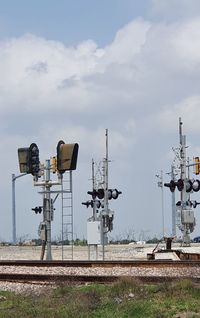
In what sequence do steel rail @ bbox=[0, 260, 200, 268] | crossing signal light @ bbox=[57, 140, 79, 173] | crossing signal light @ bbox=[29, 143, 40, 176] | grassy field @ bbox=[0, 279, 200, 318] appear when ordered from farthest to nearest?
1. crossing signal light @ bbox=[29, 143, 40, 176]
2. crossing signal light @ bbox=[57, 140, 79, 173]
3. steel rail @ bbox=[0, 260, 200, 268]
4. grassy field @ bbox=[0, 279, 200, 318]

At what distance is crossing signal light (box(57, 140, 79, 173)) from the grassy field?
36.3 ft

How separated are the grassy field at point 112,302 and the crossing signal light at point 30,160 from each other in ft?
39.7

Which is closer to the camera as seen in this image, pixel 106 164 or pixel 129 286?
pixel 129 286

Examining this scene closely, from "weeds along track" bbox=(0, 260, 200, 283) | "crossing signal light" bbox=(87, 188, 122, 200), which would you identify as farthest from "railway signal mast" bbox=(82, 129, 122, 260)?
"weeds along track" bbox=(0, 260, 200, 283)

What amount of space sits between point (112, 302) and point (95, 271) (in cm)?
689

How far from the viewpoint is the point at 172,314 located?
11250 millimetres

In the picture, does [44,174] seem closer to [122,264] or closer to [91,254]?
[122,264]

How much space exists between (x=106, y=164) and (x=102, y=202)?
2.80m

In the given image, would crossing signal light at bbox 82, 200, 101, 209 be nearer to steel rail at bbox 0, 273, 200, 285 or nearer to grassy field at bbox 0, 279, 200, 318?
steel rail at bbox 0, 273, 200, 285

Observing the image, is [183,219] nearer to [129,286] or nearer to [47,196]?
[47,196]

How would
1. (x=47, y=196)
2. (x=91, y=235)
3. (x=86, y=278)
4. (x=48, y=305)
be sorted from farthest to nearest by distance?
1. (x=91, y=235)
2. (x=47, y=196)
3. (x=86, y=278)
4. (x=48, y=305)

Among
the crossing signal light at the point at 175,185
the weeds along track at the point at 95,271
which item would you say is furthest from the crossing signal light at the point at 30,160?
the crossing signal light at the point at 175,185

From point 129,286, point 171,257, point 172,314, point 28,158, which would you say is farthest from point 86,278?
point 28,158

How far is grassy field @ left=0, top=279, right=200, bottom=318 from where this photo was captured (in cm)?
Result: 1153
